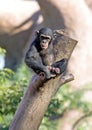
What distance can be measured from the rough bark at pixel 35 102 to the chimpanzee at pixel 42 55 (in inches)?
4.8

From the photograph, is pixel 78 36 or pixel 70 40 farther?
pixel 78 36

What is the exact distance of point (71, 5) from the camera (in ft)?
18.7

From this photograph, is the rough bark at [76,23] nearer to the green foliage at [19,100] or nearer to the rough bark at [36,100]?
the green foliage at [19,100]

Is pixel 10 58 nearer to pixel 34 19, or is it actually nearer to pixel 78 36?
pixel 34 19

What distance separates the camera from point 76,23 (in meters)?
5.74

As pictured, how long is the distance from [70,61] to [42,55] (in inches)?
136

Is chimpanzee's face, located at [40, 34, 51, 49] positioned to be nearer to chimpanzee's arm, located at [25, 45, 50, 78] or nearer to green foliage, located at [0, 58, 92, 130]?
chimpanzee's arm, located at [25, 45, 50, 78]

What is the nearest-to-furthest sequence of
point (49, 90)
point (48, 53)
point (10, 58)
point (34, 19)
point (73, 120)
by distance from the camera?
point (48, 53)
point (49, 90)
point (73, 120)
point (34, 19)
point (10, 58)

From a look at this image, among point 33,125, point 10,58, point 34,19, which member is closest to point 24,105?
point 33,125

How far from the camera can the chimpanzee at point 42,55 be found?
230cm

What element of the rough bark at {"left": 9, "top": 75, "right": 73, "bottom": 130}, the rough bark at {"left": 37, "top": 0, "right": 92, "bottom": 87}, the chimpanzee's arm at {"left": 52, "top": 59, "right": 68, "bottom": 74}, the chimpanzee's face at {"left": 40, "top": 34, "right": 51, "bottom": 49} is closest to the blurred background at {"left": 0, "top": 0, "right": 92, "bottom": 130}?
the rough bark at {"left": 37, "top": 0, "right": 92, "bottom": 87}

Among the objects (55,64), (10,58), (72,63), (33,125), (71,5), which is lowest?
(10,58)

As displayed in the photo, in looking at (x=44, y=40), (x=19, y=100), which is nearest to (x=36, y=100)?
(x=44, y=40)

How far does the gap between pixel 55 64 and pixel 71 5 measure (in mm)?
3335
